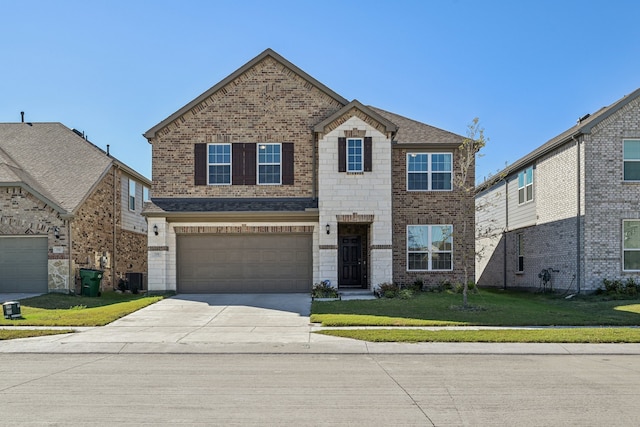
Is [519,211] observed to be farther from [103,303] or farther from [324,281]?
[103,303]

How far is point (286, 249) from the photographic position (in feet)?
71.6

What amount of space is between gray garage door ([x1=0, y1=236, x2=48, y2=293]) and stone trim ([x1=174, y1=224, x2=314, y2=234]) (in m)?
5.45

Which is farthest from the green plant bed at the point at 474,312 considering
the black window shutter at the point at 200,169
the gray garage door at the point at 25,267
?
the gray garage door at the point at 25,267

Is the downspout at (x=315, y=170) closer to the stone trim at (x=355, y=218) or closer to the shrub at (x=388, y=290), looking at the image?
the stone trim at (x=355, y=218)

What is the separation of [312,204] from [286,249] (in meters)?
2.06

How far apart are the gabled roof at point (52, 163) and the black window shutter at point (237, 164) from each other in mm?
6231

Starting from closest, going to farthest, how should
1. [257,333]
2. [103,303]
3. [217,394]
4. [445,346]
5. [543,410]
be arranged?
[543,410] → [217,394] → [445,346] → [257,333] → [103,303]

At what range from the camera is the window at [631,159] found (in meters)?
21.4

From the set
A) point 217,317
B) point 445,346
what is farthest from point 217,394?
point 217,317

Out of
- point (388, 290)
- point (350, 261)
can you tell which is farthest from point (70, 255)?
point (388, 290)

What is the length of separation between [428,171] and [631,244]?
8.23m

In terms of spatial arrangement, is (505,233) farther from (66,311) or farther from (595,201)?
(66,311)

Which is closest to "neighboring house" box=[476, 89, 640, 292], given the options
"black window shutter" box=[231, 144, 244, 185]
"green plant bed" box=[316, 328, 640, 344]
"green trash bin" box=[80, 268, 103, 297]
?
"green plant bed" box=[316, 328, 640, 344]

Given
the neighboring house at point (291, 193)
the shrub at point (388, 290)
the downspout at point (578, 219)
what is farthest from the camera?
the neighboring house at point (291, 193)
